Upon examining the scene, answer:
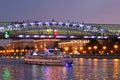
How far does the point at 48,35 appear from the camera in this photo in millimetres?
176375

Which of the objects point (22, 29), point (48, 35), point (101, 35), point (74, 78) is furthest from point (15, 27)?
point (74, 78)

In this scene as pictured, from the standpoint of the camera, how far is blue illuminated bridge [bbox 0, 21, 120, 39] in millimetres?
178750

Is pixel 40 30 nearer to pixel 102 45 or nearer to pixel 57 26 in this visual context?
pixel 57 26

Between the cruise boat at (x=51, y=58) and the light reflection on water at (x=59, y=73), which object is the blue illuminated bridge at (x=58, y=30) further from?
the light reflection on water at (x=59, y=73)

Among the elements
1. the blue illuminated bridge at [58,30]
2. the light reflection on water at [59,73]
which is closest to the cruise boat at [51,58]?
the light reflection on water at [59,73]

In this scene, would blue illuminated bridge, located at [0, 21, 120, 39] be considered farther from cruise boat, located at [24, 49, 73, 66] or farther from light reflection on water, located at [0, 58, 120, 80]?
light reflection on water, located at [0, 58, 120, 80]

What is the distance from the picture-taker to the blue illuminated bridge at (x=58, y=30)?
586ft

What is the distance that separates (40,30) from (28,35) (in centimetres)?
1223

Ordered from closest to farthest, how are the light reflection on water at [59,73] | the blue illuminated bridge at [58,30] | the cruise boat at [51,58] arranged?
the light reflection on water at [59,73]
the cruise boat at [51,58]
the blue illuminated bridge at [58,30]

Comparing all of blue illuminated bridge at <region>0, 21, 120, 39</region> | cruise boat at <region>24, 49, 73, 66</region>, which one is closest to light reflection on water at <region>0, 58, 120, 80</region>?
cruise boat at <region>24, 49, 73, 66</region>

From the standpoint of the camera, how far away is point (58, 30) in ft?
632

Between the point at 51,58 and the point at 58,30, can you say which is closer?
the point at 51,58

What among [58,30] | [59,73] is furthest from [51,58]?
[58,30]

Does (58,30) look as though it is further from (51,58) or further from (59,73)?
(59,73)
